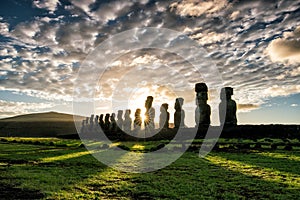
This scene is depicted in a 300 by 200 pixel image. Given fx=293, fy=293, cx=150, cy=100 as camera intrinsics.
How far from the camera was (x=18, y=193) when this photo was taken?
779 cm

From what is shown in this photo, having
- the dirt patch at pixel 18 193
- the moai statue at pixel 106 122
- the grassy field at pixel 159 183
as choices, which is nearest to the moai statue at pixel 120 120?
the moai statue at pixel 106 122

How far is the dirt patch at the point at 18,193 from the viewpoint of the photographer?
7.36 m

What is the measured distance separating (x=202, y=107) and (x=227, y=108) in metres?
3.72

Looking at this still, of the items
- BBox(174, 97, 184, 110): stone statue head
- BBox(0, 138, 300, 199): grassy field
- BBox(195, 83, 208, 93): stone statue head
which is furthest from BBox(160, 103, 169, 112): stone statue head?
BBox(0, 138, 300, 199): grassy field

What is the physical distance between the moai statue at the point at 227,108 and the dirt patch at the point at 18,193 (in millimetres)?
33453

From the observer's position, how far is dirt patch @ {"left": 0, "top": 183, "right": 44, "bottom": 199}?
24.1 feet

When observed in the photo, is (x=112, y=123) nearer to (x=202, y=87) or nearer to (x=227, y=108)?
(x=202, y=87)

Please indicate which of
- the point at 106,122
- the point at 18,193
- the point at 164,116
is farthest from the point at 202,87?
the point at 18,193

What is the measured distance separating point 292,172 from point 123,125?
183 ft

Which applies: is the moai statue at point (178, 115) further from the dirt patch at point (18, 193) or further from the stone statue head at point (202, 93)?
the dirt patch at point (18, 193)

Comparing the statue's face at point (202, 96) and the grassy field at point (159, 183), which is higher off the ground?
the statue's face at point (202, 96)

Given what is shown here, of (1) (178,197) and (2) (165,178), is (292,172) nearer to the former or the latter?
(2) (165,178)

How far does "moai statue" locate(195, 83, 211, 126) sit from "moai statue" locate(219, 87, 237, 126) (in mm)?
2156

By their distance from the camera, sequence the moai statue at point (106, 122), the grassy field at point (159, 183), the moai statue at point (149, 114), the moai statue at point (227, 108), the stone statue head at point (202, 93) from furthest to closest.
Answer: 1. the moai statue at point (106, 122)
2. the moai statue at point (149, 114)
3. the stone statue head at point (202, 93)
4. the moai statue at point (227, 108)
5. the grassy field at point (159, 183)
